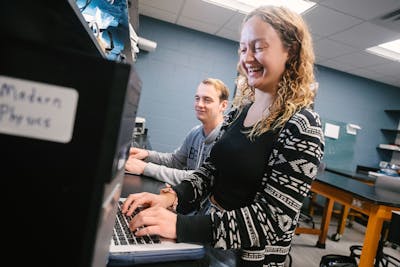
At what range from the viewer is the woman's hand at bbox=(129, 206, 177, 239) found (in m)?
0.55

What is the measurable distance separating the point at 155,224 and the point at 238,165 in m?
0.29

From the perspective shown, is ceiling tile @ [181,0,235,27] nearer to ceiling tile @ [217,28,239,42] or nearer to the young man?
ceiling tile @ [217,28,239,42]

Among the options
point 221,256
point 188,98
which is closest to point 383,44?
point 188,98

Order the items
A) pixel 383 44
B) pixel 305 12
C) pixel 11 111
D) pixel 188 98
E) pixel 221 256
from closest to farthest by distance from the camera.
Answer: pixel 11 111 < pixel 221 256 < pixel 305 12 < pixel 383 44 < pixel 188 98

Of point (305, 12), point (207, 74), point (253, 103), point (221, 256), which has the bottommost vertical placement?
point (221, 256)

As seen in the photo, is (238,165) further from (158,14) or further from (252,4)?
(158,14)

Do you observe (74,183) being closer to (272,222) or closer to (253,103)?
(272,222)

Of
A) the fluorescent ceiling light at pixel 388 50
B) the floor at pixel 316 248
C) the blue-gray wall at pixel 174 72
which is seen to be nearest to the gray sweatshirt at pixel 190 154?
the floor at pixel 316 248

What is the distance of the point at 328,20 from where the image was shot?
2.90 metres

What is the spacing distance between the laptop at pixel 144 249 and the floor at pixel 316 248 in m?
2.28

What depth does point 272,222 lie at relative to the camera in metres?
0.59

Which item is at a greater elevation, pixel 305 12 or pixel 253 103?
pixel 305 12

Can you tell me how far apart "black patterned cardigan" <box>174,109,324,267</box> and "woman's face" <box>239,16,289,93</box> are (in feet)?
0.54

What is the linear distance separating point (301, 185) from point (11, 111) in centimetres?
56
